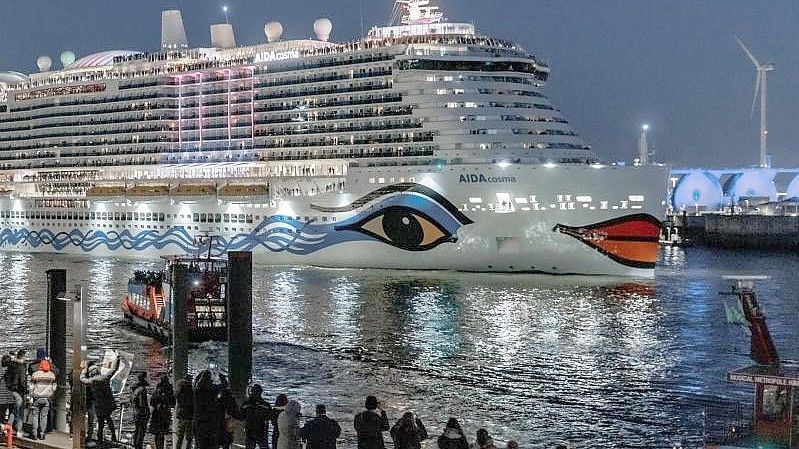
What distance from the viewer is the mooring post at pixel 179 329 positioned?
52.0ft

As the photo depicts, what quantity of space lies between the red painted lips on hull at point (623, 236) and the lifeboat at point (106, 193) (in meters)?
29.0

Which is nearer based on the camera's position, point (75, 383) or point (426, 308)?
point (75, 383)

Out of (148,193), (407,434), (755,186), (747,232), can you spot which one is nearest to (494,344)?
(407,434)

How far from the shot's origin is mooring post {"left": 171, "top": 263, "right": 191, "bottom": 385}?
1584 centimetres

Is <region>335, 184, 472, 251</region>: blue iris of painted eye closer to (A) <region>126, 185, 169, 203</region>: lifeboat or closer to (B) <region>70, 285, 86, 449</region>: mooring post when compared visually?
(A) <region>126, 185, 169, 203</region>: lifeboat

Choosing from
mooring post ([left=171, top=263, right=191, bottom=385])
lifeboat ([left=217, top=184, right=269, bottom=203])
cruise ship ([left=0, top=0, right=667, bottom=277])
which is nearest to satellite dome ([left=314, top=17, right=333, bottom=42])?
cruise ship ([left=0, top=0, right=667, bottom=277])

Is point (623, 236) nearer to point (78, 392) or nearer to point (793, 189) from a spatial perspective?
point (78, 392)

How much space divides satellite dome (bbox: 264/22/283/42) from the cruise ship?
0.28ft

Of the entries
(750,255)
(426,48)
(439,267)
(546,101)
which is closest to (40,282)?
(439,267)

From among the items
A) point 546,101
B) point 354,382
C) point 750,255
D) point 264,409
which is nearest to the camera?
point 264,409

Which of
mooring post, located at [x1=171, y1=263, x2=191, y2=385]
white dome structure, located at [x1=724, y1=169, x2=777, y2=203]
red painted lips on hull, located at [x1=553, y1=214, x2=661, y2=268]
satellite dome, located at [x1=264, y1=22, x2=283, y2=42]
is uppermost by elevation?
satellite dome, located at [x1=264, y1=22, x2=283, y2=42]

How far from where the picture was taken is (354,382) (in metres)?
23.5

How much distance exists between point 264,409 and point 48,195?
194ft

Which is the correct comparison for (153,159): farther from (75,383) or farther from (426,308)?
(75,383)
